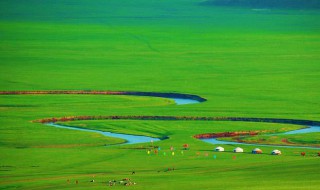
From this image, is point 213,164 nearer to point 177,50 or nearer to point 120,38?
point 177,50

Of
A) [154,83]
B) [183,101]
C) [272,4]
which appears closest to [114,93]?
[154,83]

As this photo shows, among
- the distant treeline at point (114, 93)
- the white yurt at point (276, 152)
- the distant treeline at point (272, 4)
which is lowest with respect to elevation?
the white yurt at point (276, 152)

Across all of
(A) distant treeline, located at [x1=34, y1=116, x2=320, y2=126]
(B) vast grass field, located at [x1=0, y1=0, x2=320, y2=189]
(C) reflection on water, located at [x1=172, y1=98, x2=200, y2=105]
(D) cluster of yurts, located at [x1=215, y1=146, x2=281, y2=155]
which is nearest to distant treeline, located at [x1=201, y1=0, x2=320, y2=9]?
(B) vast grass field, located at [x1=0, y1=0, x2=320, y2=189]

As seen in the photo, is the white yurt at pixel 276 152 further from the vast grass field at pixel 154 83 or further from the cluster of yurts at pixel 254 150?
the vast grass field at pixel 154 83

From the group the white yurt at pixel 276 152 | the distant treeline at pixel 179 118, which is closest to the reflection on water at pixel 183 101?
the distant treeline at pixel 179 118

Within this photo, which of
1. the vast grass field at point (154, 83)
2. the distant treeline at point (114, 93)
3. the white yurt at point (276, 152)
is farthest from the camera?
the distant treeline at point (114, 93)

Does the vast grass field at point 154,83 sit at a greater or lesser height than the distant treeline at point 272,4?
lesser

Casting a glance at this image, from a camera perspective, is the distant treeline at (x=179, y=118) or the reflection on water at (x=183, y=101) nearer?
the distant treeline at (x=179, y=118)

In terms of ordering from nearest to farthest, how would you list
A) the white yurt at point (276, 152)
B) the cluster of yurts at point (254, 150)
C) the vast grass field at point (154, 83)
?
the vast grass field at point (154, 83)
the white yurt at point (276, 152)
the cluster of yurts at point (254, 150)
